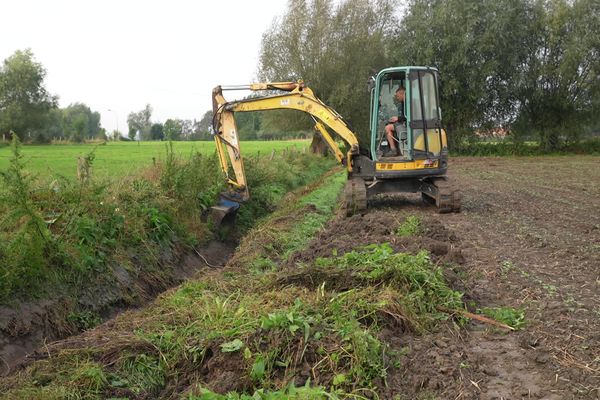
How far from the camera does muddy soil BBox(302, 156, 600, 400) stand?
14.0 ft

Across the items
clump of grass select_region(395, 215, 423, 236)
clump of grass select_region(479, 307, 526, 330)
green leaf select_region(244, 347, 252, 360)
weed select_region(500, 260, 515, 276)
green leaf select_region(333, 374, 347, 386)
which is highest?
clump of grass select_region(395, 215, 423, 236)

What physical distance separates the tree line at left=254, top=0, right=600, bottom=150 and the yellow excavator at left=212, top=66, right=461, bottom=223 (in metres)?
19.3

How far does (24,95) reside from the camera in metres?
57.2

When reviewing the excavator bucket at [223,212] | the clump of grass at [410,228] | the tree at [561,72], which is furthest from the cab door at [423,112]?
the tree at [561,72]

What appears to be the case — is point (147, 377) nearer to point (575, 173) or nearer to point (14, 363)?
point (14, 363)

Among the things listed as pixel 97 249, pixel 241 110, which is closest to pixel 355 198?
pixel 241 110

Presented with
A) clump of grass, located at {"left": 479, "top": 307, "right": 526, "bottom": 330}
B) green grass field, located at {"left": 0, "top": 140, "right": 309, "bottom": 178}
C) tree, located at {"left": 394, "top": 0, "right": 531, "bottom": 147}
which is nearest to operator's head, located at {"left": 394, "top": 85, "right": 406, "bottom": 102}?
green grass field, located at {"left": 0, "top": 140, "right": 309, "bottom": 178}

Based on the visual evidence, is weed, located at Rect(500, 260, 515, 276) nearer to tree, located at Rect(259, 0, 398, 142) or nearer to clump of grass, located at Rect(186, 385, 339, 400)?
clump of grass, located at Rect(186, 385, 339, 400)

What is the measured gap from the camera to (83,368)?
4.76 meters

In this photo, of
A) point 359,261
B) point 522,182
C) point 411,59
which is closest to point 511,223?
point 359,261

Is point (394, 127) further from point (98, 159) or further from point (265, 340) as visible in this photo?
point (98, 159)

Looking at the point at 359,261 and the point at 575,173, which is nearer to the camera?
the point at 359,261

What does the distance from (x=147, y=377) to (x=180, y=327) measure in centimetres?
77

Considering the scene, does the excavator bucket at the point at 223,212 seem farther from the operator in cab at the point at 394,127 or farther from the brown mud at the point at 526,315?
the operator in cab at the point at 394,127
